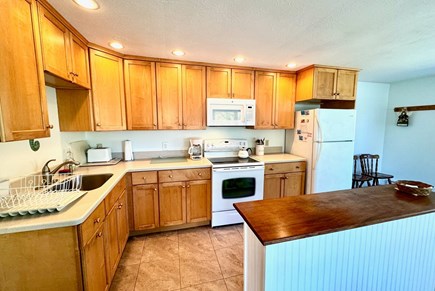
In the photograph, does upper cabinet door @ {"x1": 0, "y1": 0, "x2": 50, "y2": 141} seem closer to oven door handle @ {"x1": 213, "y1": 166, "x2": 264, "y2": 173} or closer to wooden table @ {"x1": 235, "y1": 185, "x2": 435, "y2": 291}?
wooden table @ {"x1": 235, "y1": 185, "x2": 435, "y2": 291}

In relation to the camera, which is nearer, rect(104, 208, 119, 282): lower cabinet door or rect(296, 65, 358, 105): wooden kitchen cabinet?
rect(104, 208, 119, 282): lower cabinet door

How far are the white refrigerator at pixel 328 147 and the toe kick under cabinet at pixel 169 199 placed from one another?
164cm

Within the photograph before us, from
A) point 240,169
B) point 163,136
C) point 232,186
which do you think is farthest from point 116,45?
point 232,186

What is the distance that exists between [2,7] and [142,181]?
1821 millimetres

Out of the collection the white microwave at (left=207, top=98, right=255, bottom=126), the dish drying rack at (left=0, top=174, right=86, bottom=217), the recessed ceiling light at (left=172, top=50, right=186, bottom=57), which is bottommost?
the dish drying rack at (left=0, top=174, right=86, bottom=217)

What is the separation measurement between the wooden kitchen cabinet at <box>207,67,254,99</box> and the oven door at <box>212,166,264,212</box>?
115 cm

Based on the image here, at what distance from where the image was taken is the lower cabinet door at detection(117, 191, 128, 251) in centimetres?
196

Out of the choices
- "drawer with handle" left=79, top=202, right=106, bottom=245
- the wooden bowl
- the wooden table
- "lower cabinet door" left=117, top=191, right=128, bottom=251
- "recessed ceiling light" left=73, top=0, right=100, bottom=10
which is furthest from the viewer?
"lower cabinet door" left=117, top=191, right=128, bottom=251

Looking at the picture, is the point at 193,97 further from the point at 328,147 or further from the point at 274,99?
the point at 328,147

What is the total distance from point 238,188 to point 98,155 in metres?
1.98

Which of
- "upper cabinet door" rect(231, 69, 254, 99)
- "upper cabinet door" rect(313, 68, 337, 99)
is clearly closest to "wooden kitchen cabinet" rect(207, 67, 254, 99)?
"upper cabinet door" rect(231, 69, 254, 99)

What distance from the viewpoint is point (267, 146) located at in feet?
11.5

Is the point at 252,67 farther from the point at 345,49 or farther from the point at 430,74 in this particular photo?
the point at 430,74

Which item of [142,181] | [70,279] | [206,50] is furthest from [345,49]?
[70,279]
